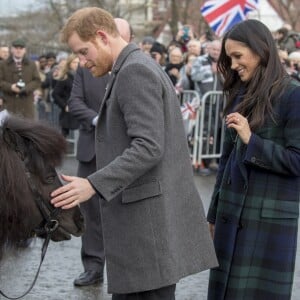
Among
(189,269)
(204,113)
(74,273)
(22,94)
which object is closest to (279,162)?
(189,269)

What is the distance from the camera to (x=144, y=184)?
324 cm

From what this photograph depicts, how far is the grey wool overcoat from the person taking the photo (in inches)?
122

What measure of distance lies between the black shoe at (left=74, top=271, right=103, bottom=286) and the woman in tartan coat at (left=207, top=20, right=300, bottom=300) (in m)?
1.94

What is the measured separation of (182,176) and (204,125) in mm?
7960

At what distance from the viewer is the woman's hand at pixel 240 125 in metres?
3.62

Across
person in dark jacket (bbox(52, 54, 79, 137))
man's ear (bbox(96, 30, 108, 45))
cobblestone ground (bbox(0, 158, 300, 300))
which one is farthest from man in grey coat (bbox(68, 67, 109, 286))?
person in dark jacket (bbox(52, 54, 79, 137))

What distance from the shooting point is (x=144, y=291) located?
332 cm

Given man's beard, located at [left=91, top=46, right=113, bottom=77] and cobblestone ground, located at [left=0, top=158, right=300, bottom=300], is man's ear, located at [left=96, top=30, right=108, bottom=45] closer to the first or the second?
man's beard, located at [left=91, top=46, right=113, bottom=77]

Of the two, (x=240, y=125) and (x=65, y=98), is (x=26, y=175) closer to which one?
(x=240, y=125)

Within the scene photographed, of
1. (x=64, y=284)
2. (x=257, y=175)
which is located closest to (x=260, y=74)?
(x=257, y=175)

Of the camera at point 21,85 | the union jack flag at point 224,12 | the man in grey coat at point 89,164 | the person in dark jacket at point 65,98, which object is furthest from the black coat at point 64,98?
the man in grey coat at point 89,164

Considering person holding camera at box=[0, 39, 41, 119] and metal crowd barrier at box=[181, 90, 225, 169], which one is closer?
metal crowd barrier at box=[181, 90, 225, 169]

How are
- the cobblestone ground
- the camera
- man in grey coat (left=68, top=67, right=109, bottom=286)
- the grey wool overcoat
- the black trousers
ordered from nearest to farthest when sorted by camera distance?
the grey wool overcoat, the black trousers, the cobblestone ground, man in grey coat (left=68, top=67, right=109, bottom=286), the camera

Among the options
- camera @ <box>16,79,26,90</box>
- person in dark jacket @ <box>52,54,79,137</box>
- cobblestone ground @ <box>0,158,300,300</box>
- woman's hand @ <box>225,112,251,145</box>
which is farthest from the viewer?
person in dark jacket @ <box>52,54,79,137</box>
